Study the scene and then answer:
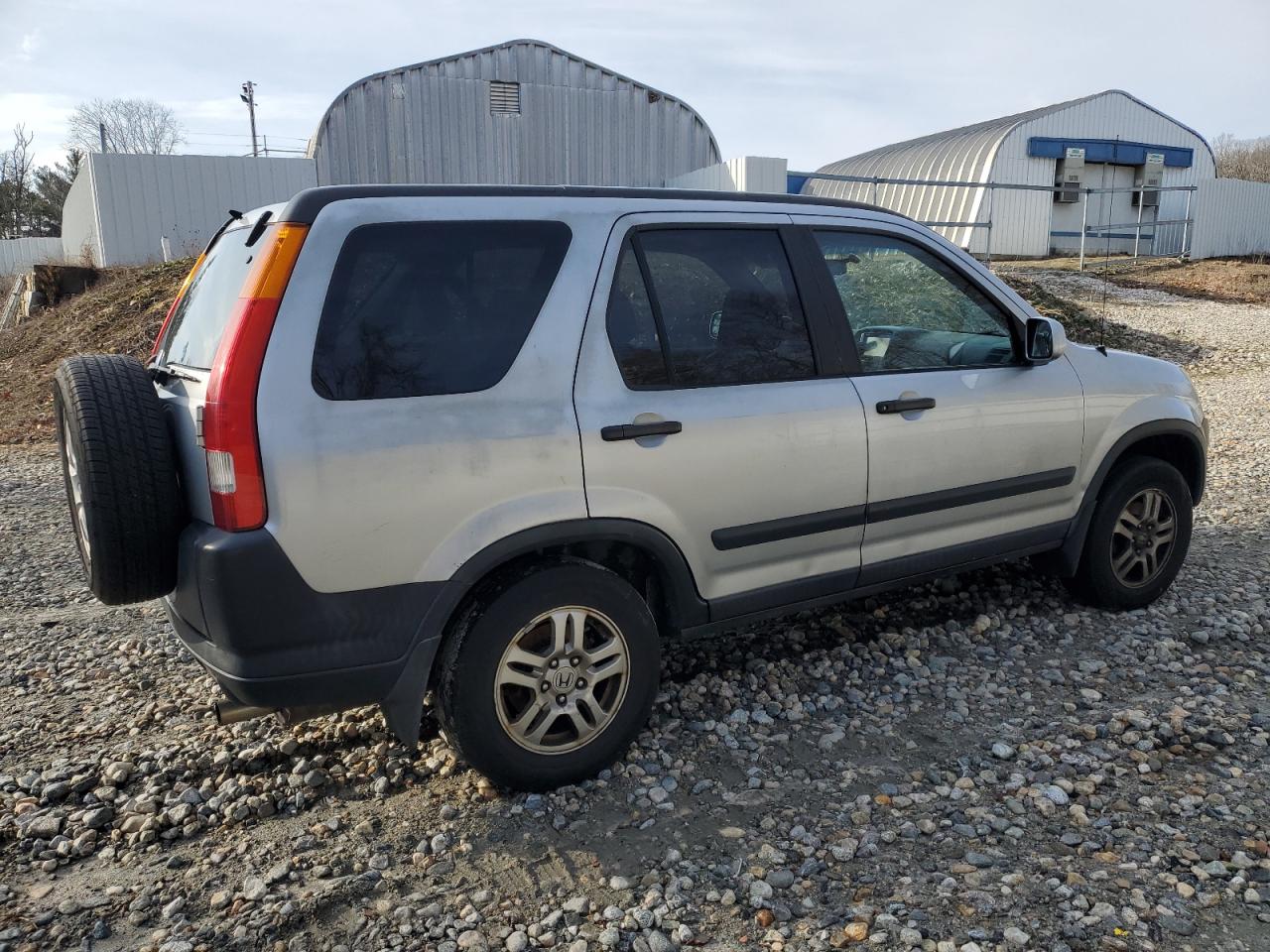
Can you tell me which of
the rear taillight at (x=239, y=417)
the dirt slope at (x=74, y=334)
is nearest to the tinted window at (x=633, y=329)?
the rear taillight at (x=239, y=417)

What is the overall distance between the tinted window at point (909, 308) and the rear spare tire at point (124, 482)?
8.26 feet

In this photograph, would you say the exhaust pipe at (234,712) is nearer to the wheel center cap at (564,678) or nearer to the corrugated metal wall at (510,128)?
the wheel center cap at (564,678)

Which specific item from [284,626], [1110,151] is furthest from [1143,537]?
[1110,151]

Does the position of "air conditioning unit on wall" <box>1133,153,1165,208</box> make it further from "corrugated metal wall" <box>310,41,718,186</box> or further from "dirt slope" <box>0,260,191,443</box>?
"dirt slope" <box>0,260,191,443</box>

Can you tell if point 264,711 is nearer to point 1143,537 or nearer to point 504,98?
point 1143,537

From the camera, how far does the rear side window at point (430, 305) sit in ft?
9.12

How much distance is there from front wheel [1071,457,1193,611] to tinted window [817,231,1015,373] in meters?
1.03

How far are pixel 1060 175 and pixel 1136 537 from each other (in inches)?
1059

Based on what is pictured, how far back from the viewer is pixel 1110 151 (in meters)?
28.1

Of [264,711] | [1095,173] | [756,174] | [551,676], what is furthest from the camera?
[1095,173]

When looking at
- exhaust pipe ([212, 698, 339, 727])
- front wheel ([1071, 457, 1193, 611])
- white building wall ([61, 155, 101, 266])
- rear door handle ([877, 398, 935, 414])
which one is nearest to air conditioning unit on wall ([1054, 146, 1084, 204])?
white building wall ([61, 155, 101, 266])

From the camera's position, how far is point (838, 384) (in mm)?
3680

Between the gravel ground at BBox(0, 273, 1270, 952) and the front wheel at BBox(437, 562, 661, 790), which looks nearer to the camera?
the gravel ground at BBox(0, 273, 1270, 952)

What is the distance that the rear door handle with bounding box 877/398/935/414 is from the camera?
3742 mm
